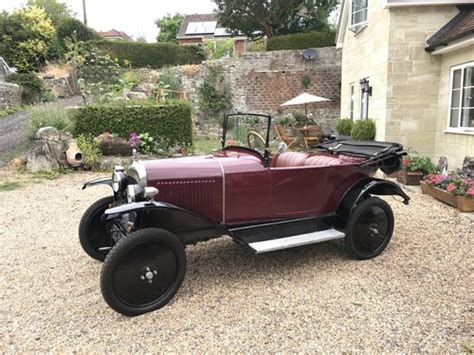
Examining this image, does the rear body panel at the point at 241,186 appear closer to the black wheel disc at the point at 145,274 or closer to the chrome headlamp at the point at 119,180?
the chrome headlamp at the point at 119,180

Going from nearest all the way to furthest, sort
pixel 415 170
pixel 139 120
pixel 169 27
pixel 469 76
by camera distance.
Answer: pixel 469 76
pixel 415 170
pixel 139 120
pixel 169 27

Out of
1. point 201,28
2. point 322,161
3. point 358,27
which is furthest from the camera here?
point 201,28

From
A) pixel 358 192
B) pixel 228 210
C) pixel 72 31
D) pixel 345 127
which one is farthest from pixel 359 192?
pixel 72 31

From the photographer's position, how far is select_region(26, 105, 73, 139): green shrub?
28.1 ft

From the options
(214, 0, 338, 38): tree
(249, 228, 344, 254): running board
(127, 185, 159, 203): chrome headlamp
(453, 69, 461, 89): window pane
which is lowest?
(249, 228, 344, 254): running board

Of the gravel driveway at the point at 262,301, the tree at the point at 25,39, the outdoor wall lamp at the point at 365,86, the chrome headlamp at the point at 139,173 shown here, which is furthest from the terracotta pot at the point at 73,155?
the tree at the point at 25,39

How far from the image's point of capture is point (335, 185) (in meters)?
3.77

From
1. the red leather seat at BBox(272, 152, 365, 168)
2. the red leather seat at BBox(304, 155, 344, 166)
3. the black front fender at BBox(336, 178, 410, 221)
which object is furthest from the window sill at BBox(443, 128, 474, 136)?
the red leather seat at BBox(304, 155, 344, 166)

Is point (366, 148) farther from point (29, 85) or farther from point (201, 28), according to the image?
point (201, 28)

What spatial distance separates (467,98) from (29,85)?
17626 mm

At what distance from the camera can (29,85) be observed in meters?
17.2

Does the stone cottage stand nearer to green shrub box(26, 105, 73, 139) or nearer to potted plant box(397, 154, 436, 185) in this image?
potted plant box(397, 154, 436, 185)

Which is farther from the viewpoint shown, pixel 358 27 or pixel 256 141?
pixel 358 27

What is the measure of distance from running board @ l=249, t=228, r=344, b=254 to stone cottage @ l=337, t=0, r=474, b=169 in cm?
498
